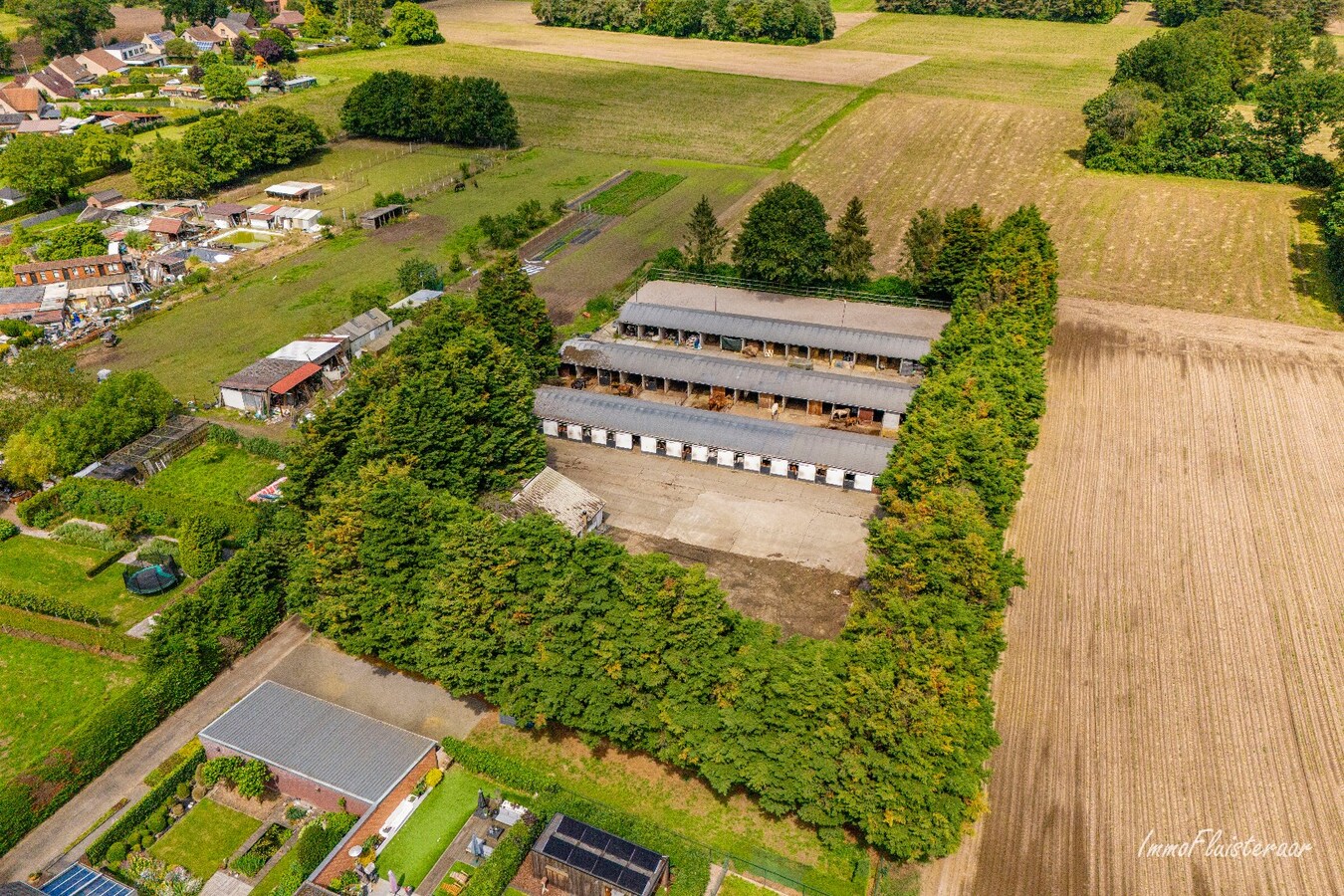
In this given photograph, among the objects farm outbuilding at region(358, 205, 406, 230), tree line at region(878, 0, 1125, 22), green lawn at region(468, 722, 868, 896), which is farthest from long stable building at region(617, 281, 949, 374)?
tree line at region(878, 0, 1125, 22)

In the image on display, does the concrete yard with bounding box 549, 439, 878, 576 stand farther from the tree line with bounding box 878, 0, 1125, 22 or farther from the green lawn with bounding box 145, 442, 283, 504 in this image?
the tree line with bounding box 878, 0, 1125, 22

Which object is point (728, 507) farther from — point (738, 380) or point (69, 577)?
point (69, 577)

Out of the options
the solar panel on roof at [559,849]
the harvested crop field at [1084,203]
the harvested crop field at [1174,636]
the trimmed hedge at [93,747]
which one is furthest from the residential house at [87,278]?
the harvested crop field at [1174,636]

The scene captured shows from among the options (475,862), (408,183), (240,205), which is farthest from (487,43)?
(475,862)

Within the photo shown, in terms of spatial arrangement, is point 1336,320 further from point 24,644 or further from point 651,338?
point 24,644

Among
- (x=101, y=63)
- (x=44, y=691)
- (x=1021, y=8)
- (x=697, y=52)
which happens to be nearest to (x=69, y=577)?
(x=44, y=691)

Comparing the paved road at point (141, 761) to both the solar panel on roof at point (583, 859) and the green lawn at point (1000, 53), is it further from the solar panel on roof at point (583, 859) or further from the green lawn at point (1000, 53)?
the green lawn at point (1000, 53)
